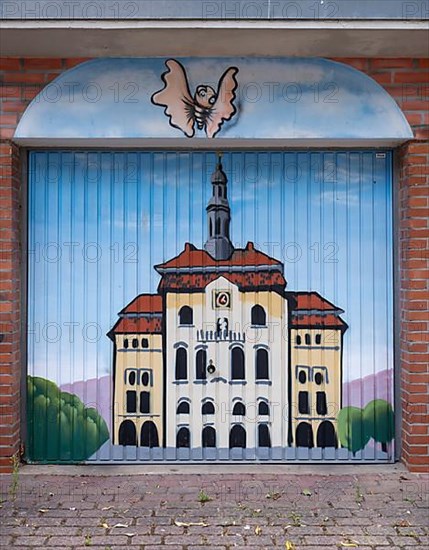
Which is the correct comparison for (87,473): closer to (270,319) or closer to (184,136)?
(270,319)

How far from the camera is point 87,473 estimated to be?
541cm

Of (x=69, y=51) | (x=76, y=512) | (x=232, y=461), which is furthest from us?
(x=232, y=461)

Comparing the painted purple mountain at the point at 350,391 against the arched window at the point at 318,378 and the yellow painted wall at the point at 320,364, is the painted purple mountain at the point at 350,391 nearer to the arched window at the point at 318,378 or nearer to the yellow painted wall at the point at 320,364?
the yellow painted wall at the point at 320,364

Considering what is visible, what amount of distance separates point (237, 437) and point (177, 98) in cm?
278

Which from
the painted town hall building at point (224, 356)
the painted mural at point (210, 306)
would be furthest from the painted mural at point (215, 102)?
the painted town hall building at point (224, 356)

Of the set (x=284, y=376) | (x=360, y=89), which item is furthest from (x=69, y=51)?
(x=284, y=376)

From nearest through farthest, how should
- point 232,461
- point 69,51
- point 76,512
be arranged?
point 76,512, point 69,51, point 232,461

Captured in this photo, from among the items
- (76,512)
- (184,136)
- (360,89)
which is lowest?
(76,512)

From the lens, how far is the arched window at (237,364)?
561cm

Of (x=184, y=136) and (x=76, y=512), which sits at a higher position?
(x=184, y=136)

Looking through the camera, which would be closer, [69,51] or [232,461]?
[69,51]

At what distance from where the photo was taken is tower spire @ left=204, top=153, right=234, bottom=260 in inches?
221

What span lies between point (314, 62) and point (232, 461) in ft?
10.8

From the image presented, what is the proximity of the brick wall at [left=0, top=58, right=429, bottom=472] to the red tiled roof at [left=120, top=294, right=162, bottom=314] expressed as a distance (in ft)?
3.07
